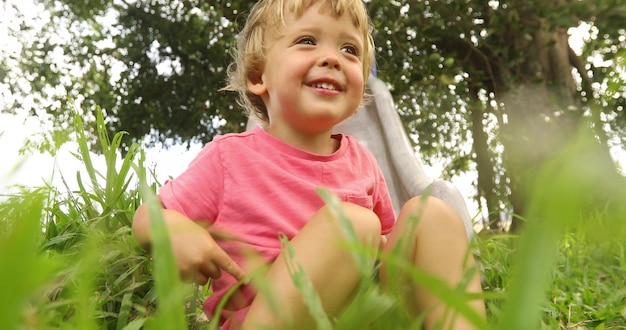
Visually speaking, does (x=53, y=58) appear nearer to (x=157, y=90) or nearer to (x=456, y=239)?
(x=157, y=90)

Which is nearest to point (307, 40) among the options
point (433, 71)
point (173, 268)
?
point (173, 268)

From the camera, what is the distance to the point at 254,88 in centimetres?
161

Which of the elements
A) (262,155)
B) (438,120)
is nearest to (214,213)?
(262,155)

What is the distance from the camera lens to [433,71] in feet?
16.3

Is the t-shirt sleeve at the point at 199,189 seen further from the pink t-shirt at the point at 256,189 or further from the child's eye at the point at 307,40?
the child's eye at the point at 307,40

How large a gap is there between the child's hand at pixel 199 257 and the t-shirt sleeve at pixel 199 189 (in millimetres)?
236

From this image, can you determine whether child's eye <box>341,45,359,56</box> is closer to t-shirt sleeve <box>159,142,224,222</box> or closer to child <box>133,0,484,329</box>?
child <box>133,0,484,329</box>

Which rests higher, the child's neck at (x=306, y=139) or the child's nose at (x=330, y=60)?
the child's nose at (x=330, y=60)

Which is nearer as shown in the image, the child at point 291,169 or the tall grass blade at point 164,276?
the tall grass blade at point 164,276

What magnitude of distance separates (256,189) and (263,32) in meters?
0.44

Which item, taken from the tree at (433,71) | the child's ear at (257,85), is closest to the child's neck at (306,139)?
the child's ear at (257,85)

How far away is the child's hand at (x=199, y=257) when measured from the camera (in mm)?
991

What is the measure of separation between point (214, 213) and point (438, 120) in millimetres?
5118

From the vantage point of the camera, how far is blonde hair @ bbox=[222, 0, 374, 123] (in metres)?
1.49
